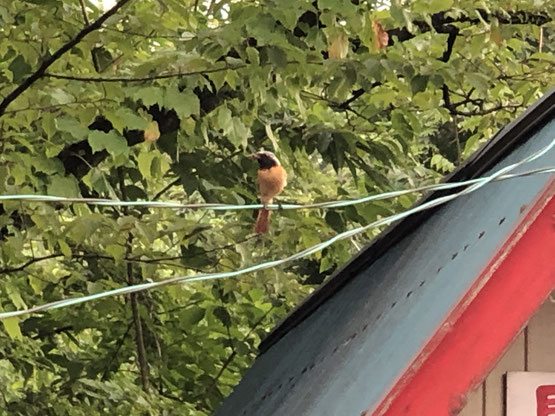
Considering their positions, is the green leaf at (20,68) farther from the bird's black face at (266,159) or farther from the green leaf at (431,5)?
the green leaf at (431,5)

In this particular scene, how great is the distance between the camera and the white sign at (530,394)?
4.31ft

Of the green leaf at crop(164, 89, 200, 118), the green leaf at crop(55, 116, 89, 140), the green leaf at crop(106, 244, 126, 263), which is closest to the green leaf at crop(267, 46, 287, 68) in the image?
the green leaf at crop(164, 89, 200, 118)

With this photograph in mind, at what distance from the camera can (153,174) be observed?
8.91ft

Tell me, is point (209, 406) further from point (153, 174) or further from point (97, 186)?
point (97, 186)

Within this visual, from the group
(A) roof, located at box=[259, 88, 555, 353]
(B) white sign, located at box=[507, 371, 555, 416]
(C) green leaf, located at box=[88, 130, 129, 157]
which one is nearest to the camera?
(B) white sign, located at box=[507, 371, 555, 416]

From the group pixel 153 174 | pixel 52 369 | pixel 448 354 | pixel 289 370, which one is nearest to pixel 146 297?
pixel 52 369

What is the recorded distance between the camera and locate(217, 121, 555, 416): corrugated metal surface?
1.06m

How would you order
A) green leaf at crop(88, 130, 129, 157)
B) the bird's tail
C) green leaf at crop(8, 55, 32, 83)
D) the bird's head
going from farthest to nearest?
the bird's head, the bird's tail, green leaf at crop(8, 55, 32, 83), green leaf at crop(88, 130, 129, 157)

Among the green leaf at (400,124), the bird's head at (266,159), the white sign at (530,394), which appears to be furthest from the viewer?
the green leaf at (400,124)

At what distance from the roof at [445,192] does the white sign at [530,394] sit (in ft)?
1.44

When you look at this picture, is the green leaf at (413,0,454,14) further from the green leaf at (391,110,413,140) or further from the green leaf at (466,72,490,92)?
the green leaf at (391,110,413,140)

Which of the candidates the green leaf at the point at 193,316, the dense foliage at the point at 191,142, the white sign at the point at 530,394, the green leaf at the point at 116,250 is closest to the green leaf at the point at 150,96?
the dense foliage at the point at 191,142

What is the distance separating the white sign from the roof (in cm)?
44

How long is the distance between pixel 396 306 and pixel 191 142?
55.4 inches
